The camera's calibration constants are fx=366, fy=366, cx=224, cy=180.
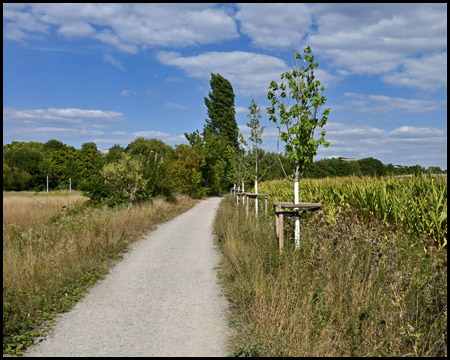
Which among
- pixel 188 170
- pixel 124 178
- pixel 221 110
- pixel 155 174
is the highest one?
pixel 221 110

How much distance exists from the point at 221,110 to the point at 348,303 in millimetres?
56153

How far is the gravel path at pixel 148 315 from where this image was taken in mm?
4445

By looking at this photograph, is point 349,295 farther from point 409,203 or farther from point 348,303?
point 409,203

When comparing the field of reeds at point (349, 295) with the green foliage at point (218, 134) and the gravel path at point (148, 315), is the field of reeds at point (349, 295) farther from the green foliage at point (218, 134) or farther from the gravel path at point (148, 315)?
the green foliage at point (218, 134)

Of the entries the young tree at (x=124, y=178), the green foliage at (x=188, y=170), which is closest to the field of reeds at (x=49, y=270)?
the young tree at (x=124, y=178)

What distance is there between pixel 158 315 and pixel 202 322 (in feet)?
2.47

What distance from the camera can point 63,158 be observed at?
270ft

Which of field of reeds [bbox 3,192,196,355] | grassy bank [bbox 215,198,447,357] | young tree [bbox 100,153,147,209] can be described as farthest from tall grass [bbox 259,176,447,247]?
young tree [bbox 100,153,147,209]

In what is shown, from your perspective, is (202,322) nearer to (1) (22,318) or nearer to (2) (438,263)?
(1) (22,318)

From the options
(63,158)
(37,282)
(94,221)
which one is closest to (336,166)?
(63,158)

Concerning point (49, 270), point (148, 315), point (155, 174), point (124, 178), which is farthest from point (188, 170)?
point (148, 315)

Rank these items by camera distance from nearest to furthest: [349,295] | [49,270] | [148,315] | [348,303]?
1. [348,303]
2. [349,295]
3. [148,315]
4. [49,270]

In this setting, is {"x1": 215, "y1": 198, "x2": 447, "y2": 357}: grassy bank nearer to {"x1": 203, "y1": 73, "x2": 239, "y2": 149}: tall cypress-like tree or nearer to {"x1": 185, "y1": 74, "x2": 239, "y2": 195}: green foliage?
{"x1": 185, "y1": 74, "x2": 239, "y2": 195}: green foliage

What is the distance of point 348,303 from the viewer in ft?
14.6
